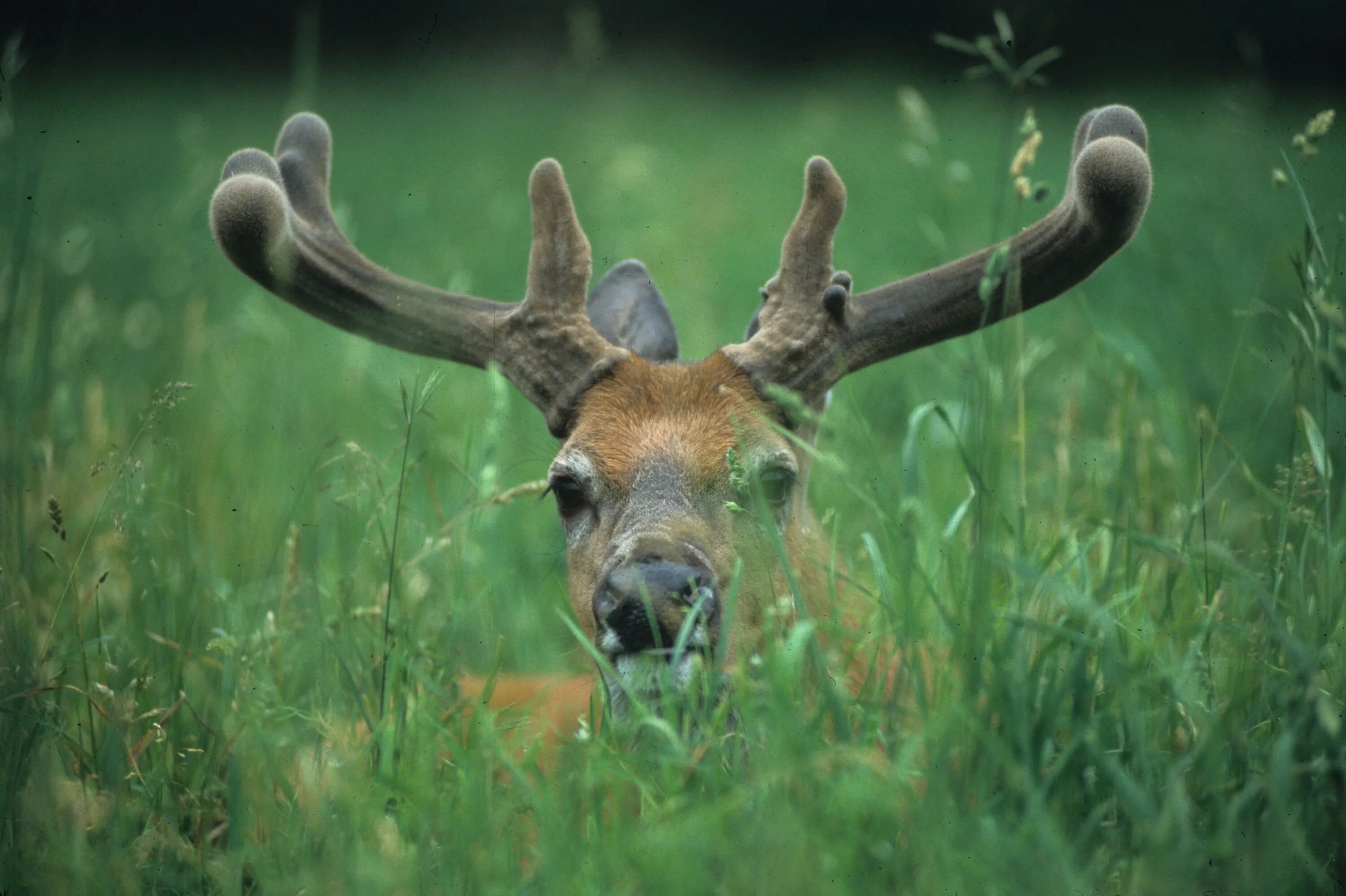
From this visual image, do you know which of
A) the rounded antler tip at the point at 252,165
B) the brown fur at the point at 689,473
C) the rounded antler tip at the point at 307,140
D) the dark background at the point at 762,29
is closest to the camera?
the brown fur at the point at 689,473

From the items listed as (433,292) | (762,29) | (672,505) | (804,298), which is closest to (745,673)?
(672,505)

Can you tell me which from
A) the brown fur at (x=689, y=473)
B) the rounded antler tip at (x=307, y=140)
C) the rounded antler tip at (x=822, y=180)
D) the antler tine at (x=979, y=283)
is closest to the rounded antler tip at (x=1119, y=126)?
the antler tine at (x=979, y=283)

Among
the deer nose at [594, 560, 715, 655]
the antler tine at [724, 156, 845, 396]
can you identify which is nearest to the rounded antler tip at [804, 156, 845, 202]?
the antler tine at [724, 156, 845, 396]

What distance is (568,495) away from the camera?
3.61 meters

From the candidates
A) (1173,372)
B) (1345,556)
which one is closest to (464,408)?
(1173,372)

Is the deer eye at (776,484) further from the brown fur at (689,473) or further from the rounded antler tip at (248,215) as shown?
the rounded antler tip at (248,215)

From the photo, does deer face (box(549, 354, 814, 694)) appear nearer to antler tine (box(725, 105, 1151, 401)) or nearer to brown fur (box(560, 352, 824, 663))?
brown fur (box(560, 352, 824, 663))

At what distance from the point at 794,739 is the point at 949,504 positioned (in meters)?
2.07

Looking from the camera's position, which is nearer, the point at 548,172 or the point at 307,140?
the point at 548,172

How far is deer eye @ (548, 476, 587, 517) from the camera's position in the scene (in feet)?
11.7

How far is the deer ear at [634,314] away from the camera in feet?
14.2

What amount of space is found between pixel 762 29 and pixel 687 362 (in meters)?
15.8

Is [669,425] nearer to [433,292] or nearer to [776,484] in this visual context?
[776,484]

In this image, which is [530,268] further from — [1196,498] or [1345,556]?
[1345,556]
